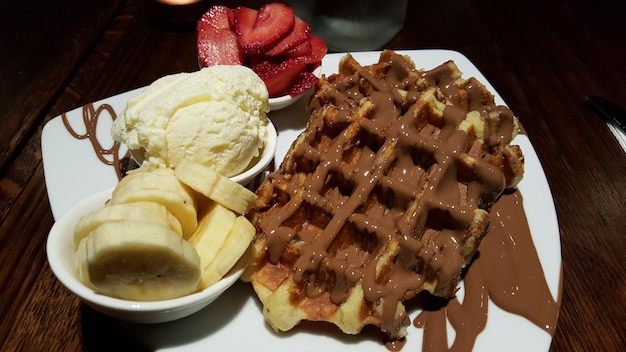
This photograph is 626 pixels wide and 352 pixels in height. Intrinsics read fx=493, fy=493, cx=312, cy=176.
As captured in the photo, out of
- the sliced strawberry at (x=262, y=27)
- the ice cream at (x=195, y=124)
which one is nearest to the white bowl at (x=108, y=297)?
the ice cream at (x=195, y=124)

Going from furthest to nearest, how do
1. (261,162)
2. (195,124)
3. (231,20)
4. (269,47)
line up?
(231,20), (269,47), (261,162), (195,124)

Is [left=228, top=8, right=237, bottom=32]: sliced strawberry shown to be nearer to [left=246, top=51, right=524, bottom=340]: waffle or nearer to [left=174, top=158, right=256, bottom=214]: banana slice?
[left=246, top=51, right=524, bottom=340]: waffle

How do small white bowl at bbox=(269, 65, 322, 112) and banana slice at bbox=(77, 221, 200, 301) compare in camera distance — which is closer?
banana slice at bbox=(77, 221, 200, 301)

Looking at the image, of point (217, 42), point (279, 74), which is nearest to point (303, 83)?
point (279, 74)

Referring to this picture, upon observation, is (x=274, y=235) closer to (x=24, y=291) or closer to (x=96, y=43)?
(x=24, y=291)

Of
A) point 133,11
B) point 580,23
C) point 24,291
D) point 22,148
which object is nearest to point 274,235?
point 24,291

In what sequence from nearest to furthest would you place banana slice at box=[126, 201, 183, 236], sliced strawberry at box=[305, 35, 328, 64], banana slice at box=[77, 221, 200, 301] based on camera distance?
banana slice at box=[77, 221, 200, 301]
banana slice at box=[126, 201, 183, 236]
sliced strawberry at box=[305, 35, 328, 64]

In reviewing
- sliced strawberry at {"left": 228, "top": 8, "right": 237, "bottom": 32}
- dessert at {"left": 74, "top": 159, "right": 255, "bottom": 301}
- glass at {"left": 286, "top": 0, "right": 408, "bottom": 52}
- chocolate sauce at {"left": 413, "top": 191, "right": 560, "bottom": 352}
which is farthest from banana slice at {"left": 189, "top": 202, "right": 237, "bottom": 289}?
glass at {"left": 286, "top": 0, "right": 408, "bottom": 52}

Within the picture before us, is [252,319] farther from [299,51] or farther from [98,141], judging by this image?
[299,51]
